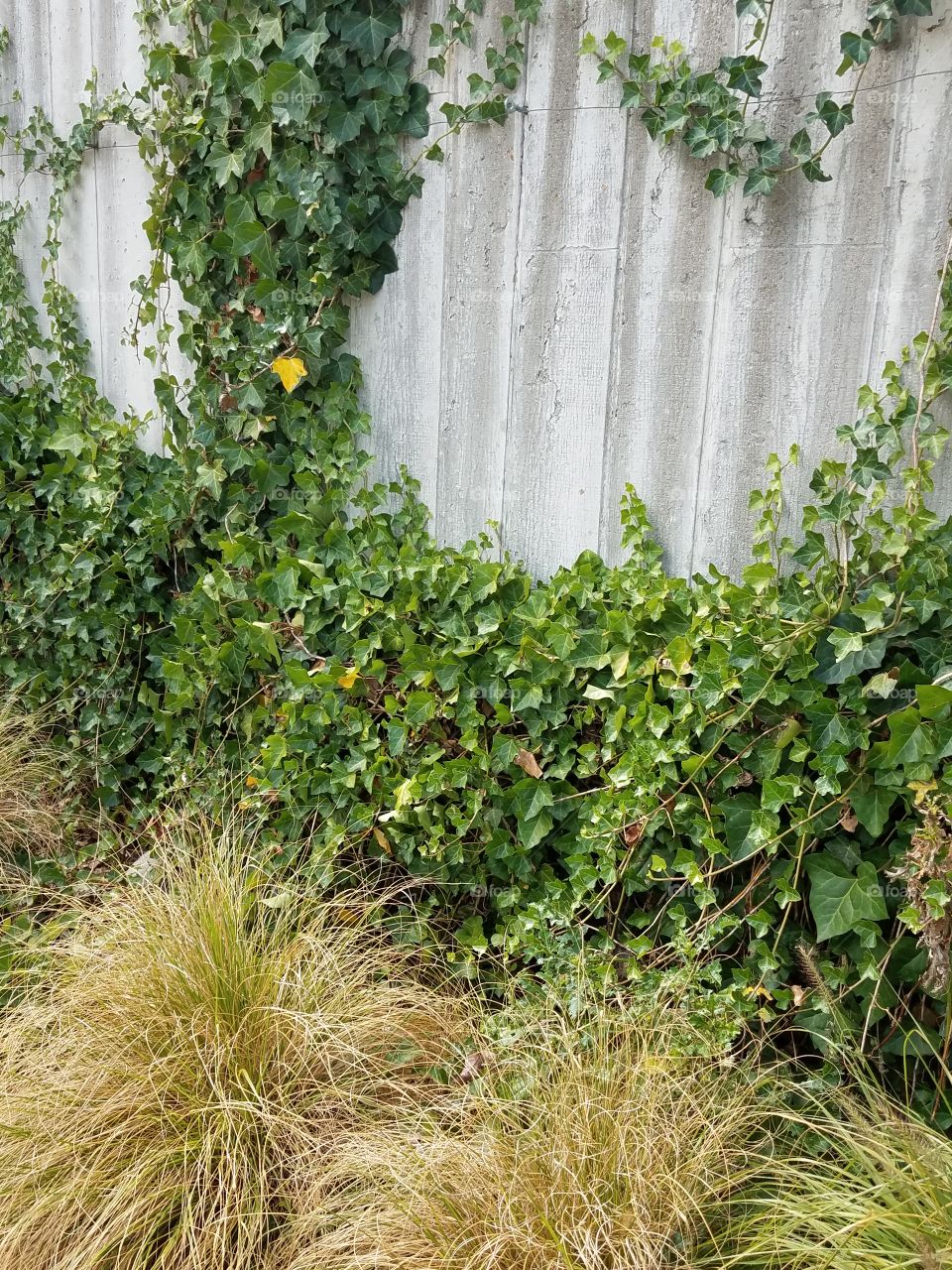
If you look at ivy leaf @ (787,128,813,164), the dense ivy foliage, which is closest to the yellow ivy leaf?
the dense ivy foliage

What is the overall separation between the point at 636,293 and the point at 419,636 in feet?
2.83

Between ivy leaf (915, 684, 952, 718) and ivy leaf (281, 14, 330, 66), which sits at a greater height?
ivy leaf (281, 14, 330, 66)

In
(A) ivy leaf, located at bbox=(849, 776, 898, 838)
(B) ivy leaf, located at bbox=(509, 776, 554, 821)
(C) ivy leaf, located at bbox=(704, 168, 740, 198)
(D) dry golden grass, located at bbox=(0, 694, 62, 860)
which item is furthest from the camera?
(D) dry golden grass, located at bbox=(0, 694, 62, 860)

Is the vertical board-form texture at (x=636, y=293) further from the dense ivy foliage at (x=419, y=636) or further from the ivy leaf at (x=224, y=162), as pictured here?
the ivy leaf at (x=224, y=162)

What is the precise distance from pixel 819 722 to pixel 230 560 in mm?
1538

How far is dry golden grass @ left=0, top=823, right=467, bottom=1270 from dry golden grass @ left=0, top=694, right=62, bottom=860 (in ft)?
2.87

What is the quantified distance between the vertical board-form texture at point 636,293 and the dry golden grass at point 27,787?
4.65ft

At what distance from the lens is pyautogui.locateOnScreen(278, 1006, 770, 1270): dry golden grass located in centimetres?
156

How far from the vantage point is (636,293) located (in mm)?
2244

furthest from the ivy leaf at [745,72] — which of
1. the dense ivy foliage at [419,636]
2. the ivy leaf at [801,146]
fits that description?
the dense ivy foliage at [419,636]

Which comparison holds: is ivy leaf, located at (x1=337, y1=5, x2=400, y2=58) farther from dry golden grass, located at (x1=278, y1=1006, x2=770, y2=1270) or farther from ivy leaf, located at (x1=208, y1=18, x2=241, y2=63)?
dry golden grass, located at (x1=278, y1=1006, x2=770, y2=1270)

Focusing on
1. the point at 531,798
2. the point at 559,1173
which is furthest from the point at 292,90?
the point at 559,1173

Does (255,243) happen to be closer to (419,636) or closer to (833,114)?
(419,636)

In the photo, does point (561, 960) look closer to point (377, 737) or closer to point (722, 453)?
point (377, 737)
